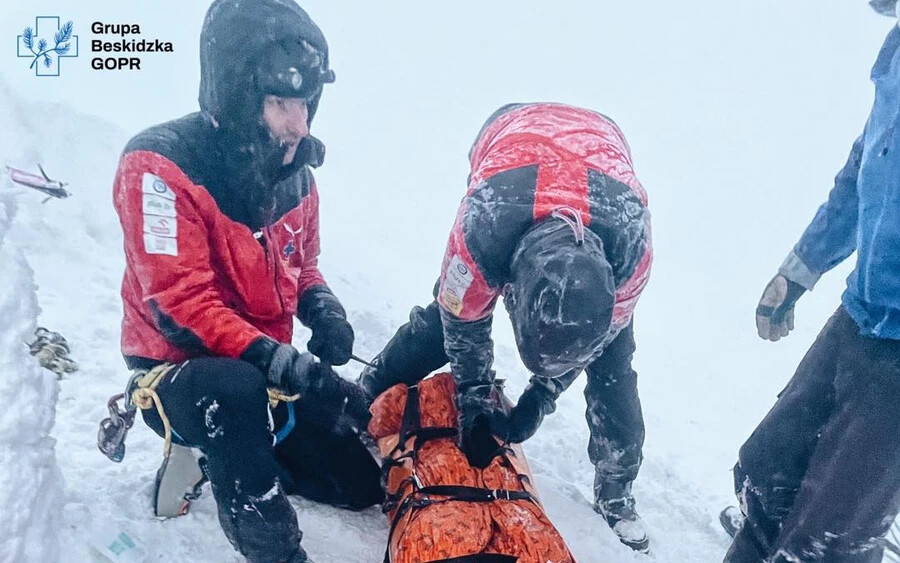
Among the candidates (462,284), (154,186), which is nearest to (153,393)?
(154,186)

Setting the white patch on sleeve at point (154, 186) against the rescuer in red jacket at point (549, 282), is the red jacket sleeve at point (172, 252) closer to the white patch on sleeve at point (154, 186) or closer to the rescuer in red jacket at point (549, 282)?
the white patch on sleeve at point (154, 186)

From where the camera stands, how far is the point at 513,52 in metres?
54.7

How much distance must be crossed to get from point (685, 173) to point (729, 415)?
89.6ft

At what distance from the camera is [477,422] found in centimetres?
261

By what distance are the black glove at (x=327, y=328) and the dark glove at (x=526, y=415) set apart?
26.9 inches

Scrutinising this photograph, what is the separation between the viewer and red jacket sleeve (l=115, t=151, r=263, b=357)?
210 centimetres

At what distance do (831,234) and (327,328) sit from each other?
1979mm

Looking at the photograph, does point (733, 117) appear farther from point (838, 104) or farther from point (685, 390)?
point (685, 390)

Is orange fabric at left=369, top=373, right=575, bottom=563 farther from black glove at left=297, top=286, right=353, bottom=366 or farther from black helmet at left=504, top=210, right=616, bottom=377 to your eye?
black helmet at left=504, top=210, right=616, bottom=377

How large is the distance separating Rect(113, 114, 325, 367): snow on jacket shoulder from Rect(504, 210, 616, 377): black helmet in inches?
36.7

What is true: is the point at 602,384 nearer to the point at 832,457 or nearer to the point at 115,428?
the point at 832,457

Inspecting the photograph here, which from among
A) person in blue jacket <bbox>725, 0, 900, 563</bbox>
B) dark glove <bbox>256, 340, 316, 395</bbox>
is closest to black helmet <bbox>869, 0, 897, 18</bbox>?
person in blue jacket <bbox>725, 0, 900, 563</bbox>

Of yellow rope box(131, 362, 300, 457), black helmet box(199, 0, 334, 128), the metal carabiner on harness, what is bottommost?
the metal carabiner on harness

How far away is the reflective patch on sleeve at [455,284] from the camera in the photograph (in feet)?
7.52
